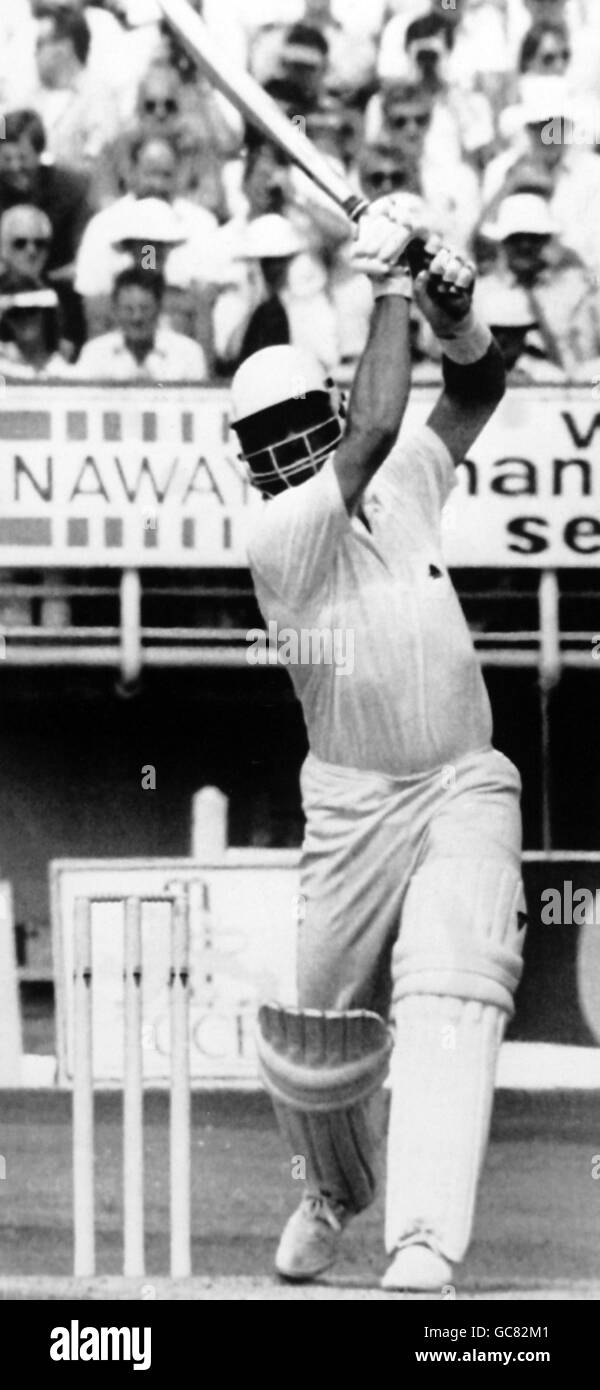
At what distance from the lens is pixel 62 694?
519cm

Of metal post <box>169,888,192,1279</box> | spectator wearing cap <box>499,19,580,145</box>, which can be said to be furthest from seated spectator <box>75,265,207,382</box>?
metal post <box>169,888,192,1279</box>

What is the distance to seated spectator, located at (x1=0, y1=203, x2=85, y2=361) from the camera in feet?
17.0

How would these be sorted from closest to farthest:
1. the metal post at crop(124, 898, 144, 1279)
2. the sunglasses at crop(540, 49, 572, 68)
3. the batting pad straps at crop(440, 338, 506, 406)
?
the metal post at crop(124, 898, 144, 1279) < the batting pad straps at crop(440, 338, 506, 406) < the sunglasses at crop(540, 49, 572, 68)

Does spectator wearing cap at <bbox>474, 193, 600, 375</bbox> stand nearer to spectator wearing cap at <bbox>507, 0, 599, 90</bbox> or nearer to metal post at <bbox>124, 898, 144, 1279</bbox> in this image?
spectator wearing cap at <bbox>507, 0, 599, 90</bbox>

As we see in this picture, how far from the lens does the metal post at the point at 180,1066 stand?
4.53 meters

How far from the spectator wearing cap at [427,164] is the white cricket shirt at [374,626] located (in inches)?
25.1

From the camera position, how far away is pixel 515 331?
5.16 m

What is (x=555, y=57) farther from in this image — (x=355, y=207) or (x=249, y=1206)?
(x=249, y=1206)

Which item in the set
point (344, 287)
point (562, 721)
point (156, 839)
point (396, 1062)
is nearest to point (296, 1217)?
point (396, 1062)

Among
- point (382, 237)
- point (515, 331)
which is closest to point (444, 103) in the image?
point (515, 331)

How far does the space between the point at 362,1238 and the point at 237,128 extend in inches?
97.6

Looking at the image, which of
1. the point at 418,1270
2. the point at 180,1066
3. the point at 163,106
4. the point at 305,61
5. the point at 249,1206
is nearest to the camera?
the point at 180,1066

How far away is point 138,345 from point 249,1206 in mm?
1936
